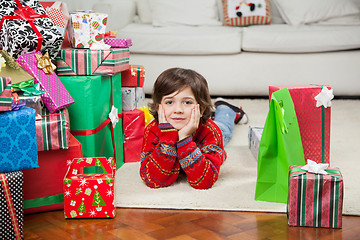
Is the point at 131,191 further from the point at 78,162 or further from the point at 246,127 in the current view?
the point at 246,127

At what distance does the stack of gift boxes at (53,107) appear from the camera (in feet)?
4.33

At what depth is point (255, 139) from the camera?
207cm

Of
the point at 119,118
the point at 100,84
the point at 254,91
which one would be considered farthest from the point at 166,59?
the point at 100,84

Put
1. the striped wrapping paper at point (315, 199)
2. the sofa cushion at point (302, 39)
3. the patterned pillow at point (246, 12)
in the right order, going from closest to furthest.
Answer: the striped wrapping paper at point (315, 199), the sofa cushion at point (302, 39), the patterned pillow at point (246, 12)

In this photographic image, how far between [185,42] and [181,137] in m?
1.72

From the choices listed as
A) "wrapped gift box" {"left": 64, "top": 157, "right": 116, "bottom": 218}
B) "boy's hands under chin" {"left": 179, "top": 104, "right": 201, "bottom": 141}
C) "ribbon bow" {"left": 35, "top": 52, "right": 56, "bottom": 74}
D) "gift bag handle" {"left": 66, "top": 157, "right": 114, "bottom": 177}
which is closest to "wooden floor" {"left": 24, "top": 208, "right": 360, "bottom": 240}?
"wrapped gift box" {"left": 64, "top": 157, "right": 116, "bottom": 218}

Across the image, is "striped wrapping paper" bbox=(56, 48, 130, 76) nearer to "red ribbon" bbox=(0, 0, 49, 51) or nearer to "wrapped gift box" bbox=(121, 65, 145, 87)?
"red ribbon" bbox=(0, 0, 49, 51)

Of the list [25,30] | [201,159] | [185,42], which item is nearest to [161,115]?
[201,159]

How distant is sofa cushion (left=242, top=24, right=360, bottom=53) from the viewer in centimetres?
320

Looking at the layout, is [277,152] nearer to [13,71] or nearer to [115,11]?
[13,71]

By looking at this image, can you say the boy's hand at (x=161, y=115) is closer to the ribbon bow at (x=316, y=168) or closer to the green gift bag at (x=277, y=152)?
the green gift bag at (x=277, y=152)

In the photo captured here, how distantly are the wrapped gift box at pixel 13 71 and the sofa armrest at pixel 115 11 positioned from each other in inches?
77.0

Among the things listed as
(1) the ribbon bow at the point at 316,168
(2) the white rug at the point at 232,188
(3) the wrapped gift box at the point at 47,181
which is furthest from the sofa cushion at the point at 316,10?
(3) the wrapped gift box at the point at 47,181

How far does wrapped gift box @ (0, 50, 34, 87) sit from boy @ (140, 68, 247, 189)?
46 cm
